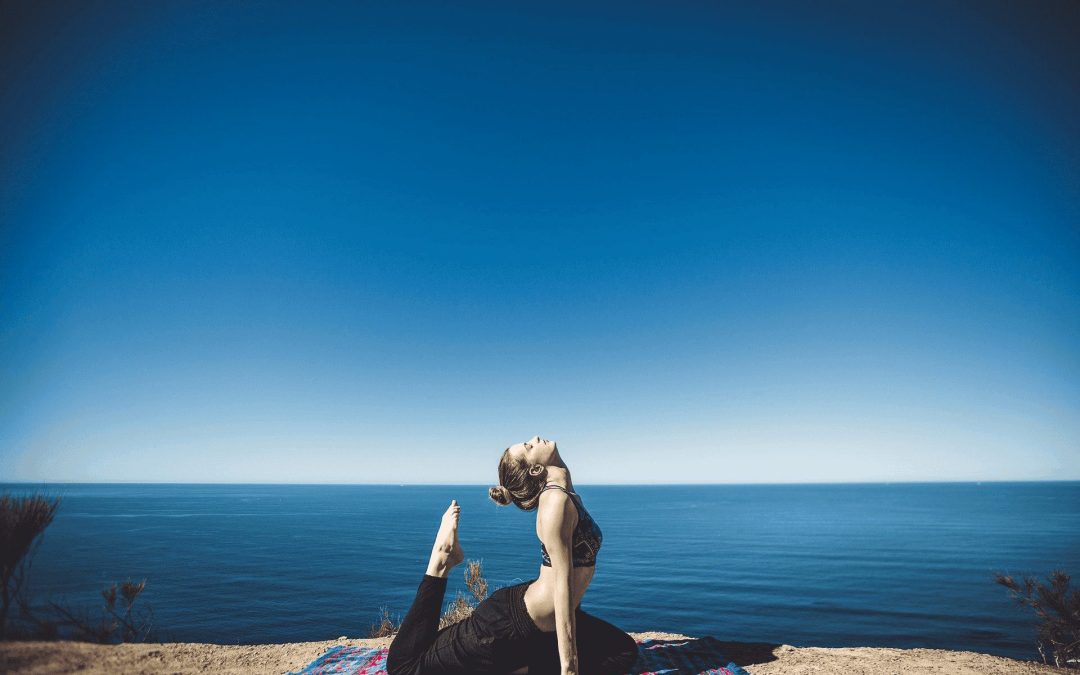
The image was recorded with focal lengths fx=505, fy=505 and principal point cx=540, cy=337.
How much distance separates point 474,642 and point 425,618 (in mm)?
422

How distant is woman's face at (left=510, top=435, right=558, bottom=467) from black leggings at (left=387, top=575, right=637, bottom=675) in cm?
91

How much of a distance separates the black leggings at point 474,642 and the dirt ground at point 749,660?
2.47 metres

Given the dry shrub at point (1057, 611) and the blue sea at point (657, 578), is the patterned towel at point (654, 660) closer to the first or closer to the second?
the blue sea at point (657, 578)

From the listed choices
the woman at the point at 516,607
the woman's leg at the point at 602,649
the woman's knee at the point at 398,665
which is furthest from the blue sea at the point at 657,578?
the woman's leg at the point at 602,649

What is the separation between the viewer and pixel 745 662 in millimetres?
5715

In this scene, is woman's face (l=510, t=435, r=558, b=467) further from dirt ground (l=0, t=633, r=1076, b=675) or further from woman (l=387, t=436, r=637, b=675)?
dirt ground (l=0, t=633, r=1076, b=675)

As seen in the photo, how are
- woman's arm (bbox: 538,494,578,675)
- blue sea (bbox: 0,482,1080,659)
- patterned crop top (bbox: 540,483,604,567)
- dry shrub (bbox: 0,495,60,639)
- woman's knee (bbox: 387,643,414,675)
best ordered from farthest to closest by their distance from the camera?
blue sea (bbox: 0,482,1080,659), patterned crop top (bbox: 540,483,604,567), woman's knee (bbox: 387,643,414,675), dry shrub (bbox: 0,495,60,639), woman's arm (bbox: 538,494,578,675)

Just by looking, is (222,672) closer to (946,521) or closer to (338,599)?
(338,599)

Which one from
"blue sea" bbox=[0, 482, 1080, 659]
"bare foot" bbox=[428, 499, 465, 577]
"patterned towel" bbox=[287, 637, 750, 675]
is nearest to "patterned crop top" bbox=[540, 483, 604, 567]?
"bare foot" bbox=[428, 499, 465, 577]

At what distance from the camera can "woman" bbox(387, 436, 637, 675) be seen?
12.4 feet

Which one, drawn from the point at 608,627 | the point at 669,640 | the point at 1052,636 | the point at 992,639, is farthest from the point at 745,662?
the point at 992,639

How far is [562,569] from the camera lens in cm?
→ 355

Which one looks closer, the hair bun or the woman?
the woman

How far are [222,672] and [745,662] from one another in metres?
5.72
